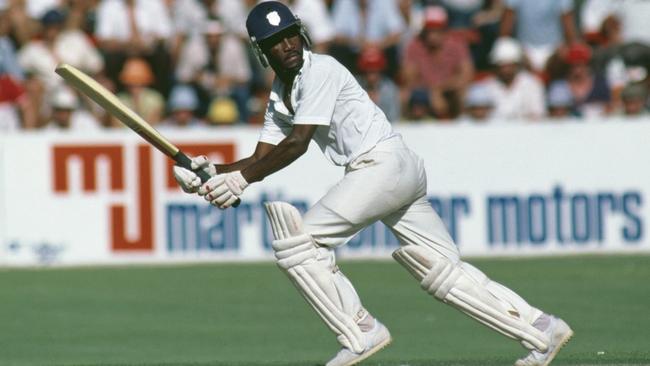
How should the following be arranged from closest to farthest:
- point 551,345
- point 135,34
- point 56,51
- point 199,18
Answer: point 551,345 < point 56,51 < point 135,34 < point 199,18

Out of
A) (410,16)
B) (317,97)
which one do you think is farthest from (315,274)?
(410,16)

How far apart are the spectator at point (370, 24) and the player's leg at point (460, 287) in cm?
842

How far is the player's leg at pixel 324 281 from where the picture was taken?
612 cm

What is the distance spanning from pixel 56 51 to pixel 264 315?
5568 millimetres

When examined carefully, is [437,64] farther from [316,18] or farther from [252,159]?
[252,159]

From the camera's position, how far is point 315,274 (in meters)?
6.12

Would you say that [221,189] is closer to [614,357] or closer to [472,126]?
[614,357]

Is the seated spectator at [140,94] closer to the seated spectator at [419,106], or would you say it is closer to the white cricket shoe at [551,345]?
the seated spectator at [419,106]

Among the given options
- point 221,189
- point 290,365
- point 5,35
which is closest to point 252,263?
point 5,35

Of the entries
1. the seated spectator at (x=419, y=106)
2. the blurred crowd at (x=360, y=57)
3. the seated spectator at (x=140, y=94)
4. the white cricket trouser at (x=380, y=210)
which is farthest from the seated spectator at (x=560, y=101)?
the white cricket trouser at (x=380, y=210)

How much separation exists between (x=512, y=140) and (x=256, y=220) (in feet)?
7.85

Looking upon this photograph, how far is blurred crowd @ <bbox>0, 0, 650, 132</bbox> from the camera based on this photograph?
44.0 ft

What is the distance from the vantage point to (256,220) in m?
12.4

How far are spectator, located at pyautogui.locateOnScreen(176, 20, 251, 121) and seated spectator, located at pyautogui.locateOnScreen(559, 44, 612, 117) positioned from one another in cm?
322
